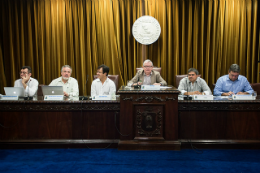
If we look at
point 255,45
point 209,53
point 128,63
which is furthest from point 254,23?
point 128,63

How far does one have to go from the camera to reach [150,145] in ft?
8.67

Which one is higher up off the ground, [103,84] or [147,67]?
[147,67]

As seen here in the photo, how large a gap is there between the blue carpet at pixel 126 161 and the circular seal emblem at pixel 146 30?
8.29ft

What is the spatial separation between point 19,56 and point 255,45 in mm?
5027

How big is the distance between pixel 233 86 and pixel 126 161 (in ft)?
7.10

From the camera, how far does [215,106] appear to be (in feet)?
8.82

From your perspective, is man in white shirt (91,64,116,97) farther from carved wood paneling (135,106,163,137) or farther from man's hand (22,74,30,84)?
man's hand (22,74,30,84)

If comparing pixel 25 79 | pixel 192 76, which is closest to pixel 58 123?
pixel 25 79

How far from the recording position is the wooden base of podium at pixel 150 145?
2.63 metres

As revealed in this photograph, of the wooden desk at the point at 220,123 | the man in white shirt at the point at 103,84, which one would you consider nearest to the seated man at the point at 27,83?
the man in white shirt at the point at 103,84

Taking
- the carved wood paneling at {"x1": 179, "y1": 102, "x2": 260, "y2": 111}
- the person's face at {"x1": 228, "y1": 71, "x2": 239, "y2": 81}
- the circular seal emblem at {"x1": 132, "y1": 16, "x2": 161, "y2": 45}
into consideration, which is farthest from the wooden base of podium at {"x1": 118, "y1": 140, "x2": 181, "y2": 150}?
the circular seal emblem at {"x1": 132, "y1": 16, "x2": 161, "y2": 45}

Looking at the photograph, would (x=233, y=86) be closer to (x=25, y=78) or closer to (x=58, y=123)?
(x=58, y=123)

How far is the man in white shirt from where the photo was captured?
10.9 ft

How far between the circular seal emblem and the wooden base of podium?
2.40 m
